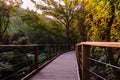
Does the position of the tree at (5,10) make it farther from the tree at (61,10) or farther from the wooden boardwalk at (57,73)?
the wooden boardwalk at (57,73)

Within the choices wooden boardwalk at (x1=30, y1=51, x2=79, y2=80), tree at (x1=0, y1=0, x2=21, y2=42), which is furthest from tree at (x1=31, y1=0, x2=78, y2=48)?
wooden boardwalk at (x1=30, y1=51, x2=79, y2=80)

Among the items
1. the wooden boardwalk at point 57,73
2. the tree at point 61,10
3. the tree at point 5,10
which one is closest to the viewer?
the wooden boardwalk at point 57,73

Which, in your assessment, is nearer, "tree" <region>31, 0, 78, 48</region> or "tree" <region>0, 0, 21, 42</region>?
"tree" <region>0, 0, 21, 42</region>

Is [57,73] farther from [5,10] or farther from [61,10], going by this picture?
[61,10]

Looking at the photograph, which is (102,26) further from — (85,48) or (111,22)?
(85,48)

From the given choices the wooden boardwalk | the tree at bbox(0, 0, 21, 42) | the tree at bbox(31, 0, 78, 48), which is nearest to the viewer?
the wooden boardwalk

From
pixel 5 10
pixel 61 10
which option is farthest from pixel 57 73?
pixel 61 10

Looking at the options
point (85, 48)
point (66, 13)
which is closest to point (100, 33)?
point (85, 48)

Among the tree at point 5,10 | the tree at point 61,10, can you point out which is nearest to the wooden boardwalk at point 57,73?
the tree at point 5,10

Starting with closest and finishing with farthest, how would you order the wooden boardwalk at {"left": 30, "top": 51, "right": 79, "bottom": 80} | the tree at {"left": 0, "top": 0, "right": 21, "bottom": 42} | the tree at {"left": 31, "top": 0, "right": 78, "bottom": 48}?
1. the wooden boardwalk at {"left": 30, "top": 51, "right": 79, "bottom": 80}
2. the tree at {"left": 0, "top": 0, "right": 21, "bottom": 42}
3. the tree at {"left": 31, "top": 0, "right": 78, "bottom": 48}

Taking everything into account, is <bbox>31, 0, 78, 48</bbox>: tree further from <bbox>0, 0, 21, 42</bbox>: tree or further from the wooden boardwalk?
the wooden boardwalk

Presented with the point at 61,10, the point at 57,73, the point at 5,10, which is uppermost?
the point at 61,10

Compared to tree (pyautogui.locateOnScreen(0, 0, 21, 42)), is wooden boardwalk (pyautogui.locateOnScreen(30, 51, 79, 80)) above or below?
below

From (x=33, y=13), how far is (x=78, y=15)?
6528 mm
